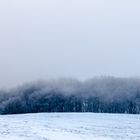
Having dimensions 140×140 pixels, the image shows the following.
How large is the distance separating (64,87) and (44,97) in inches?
528

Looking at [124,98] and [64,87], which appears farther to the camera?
[64,87]

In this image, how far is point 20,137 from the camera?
18281mm

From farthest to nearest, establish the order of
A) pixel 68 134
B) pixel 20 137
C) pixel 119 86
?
pixel 119 86
pixel 68 134
pixel 20 137

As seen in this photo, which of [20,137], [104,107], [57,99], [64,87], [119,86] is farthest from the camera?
[64,87]

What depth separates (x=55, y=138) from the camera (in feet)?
63.2

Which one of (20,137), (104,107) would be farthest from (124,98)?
(20,137)

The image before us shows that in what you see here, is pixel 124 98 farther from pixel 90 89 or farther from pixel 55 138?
pixel 55 138

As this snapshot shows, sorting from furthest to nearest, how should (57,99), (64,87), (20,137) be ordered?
(64,87) → (57,99) → (20,137)

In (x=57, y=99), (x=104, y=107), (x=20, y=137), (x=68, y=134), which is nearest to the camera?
(x=20, y=137)

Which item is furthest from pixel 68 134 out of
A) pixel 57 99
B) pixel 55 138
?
pixel 57 99

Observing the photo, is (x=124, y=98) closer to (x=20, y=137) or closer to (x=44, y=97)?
(x=44, y=97)

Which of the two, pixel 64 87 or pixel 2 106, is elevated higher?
pixel 64 87

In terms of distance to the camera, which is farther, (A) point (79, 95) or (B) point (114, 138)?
(A) point (79, 95)

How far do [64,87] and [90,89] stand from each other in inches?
358
